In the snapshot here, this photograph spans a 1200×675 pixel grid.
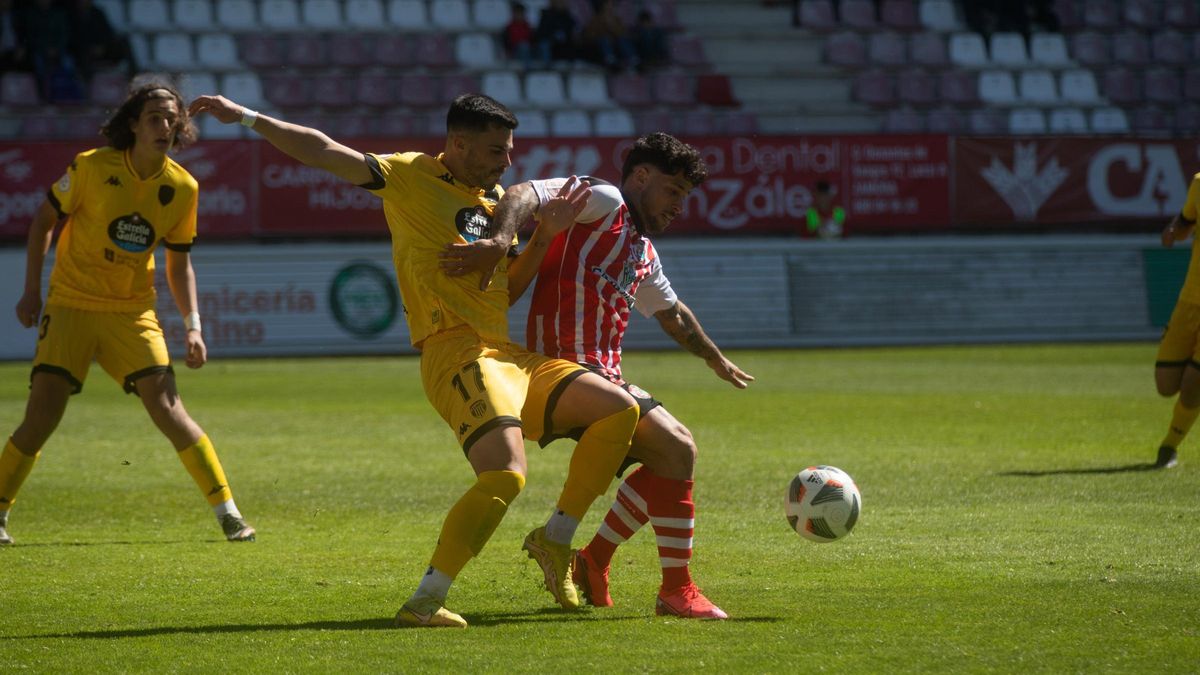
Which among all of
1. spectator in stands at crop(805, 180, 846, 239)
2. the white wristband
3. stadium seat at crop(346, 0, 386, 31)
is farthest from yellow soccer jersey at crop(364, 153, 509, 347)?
stadium seat at crop(346, 0, 386, 31)

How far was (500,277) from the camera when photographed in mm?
5809

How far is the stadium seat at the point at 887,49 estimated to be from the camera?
28891 mm

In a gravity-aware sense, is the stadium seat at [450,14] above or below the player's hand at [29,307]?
above

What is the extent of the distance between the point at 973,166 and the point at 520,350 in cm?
2063

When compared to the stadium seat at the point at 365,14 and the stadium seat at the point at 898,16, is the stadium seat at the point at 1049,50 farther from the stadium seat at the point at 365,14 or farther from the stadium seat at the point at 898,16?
the stadium seat at the point at 365,14

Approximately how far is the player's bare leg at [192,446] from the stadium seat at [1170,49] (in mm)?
25825

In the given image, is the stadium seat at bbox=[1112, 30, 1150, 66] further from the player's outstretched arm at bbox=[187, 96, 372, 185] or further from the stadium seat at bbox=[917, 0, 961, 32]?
the player's outstretched arm at bbox=[187, 96, 372, 185]

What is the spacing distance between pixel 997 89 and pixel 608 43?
7401 mm

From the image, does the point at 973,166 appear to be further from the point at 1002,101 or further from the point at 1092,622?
the point at 1092,622

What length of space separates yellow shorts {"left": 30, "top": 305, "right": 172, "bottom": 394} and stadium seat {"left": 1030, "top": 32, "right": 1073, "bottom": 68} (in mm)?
24950

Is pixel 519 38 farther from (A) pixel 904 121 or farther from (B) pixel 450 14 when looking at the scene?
(A) pixel 904 121

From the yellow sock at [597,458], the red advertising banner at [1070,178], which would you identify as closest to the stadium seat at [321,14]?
the red advertising banner at [1070,178]

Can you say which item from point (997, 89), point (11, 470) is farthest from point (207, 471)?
point (997, 89)

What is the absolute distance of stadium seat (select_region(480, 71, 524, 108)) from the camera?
2580 cm
